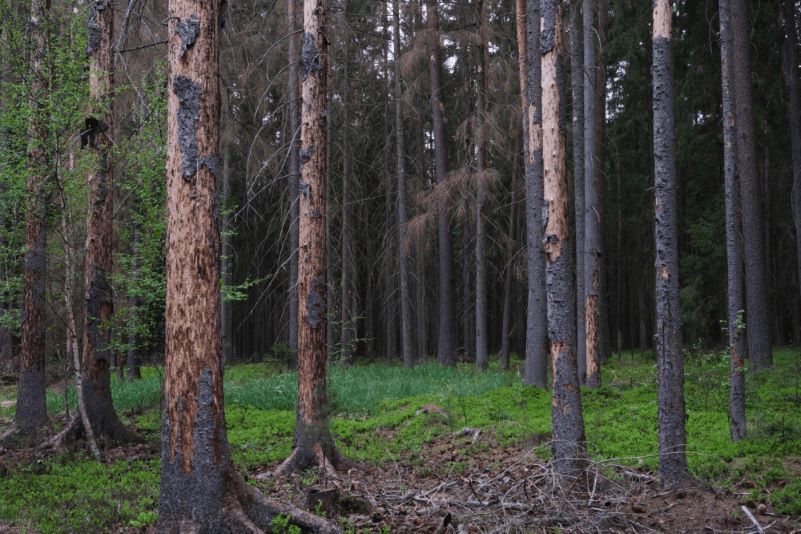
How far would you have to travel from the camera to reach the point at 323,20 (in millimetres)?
8148

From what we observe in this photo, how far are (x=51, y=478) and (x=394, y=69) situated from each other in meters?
16.5

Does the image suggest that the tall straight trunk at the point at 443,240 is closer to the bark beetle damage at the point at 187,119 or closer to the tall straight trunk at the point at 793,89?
the tall straight trunk at the point at 793,89

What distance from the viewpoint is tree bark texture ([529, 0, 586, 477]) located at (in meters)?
6.62

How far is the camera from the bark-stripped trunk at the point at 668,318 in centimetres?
653

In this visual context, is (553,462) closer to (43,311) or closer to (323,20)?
(323,20)

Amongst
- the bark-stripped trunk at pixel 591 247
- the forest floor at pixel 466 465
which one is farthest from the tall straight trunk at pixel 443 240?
the bark-stripped trunk at pixel 591 247

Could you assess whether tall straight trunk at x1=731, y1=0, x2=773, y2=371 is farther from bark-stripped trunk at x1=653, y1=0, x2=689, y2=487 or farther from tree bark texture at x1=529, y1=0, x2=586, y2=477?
tree bark texture at x1=529, y1=0, x2=586, y2=477

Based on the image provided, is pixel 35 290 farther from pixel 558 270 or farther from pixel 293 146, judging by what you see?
pixel 293 146

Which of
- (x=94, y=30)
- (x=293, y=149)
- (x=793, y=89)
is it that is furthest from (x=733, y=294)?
(x=293, y=149)

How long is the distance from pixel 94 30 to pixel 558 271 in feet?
24.6

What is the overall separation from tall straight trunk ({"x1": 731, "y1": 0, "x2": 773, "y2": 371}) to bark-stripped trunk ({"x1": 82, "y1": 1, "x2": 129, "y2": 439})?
1262cm

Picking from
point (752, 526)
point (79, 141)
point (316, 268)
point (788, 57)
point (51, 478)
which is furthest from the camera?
point (788, 57)

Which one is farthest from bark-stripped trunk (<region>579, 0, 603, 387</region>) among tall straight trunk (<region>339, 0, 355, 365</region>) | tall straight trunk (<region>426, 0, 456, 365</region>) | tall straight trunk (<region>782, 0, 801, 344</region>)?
tall straight trunk (<region>339, 0, 355, 365</region>)

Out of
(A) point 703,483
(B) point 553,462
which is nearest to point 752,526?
(A) point 703,483
